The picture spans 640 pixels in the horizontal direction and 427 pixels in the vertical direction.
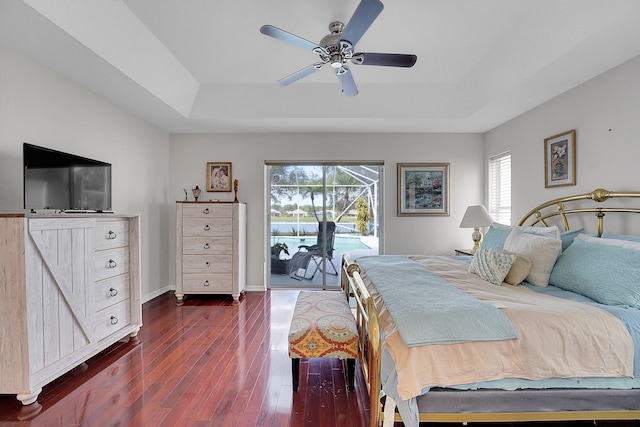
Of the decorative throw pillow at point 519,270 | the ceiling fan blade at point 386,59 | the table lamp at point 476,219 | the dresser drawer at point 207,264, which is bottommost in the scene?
the dresser drawer at point 207,264

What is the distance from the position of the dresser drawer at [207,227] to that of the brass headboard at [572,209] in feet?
11.7

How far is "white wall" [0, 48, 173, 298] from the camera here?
2.25 metres

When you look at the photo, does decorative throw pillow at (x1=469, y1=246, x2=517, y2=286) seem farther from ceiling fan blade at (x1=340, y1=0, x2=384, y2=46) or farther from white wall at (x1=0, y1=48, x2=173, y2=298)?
white wall at (x1=0, y1=48, x2=173, y2=298)

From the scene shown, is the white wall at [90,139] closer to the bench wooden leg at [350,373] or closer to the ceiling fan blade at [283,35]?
the ceiling fan blade at [283,35]

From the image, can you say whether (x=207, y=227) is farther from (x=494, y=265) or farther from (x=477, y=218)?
(x=477, y=218)

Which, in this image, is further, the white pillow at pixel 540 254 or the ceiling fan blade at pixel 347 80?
the ceiling fan blade at pixel 347 80

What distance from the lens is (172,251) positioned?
4.51 m

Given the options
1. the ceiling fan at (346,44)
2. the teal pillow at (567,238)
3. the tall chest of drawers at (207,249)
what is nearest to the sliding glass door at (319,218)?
the tall chest of drawers at (207,249)

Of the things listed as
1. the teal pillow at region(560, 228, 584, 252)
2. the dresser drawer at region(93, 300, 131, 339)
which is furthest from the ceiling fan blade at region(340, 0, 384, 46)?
the dresser drawer at region(93, 300, 131, 339)

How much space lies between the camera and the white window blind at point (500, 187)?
3.99 meters

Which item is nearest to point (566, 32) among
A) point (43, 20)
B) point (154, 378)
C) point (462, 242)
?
point (462, 242)

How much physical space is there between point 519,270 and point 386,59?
72.7 inches

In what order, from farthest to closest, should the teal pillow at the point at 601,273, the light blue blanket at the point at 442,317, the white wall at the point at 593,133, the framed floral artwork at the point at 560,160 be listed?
the framed floral artwork at the point at 560,160, the white wall at the point at 593,133, the teal pillow at the point at 601,273, the light blue blanket at the point at 442,317

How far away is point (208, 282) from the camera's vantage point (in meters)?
4.00
